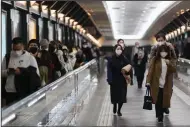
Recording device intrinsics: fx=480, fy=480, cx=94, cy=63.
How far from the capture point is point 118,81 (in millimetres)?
10617

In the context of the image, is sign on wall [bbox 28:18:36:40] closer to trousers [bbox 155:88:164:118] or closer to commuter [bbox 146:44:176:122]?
commuter [bbox 146:44:176:122]

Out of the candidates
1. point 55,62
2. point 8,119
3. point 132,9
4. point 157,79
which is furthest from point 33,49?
point 132,9

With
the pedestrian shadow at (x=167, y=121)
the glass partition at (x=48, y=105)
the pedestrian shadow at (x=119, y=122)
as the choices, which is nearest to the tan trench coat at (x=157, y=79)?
the pedestrian shadow at (x=167, y=121)

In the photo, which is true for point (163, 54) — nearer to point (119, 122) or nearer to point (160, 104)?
point (160, 104)

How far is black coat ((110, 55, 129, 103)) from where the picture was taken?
10.5 meters

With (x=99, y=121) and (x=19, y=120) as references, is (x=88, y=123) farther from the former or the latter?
(x=19, y=120)

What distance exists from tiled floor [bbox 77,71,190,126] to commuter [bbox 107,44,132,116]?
0.42 meters

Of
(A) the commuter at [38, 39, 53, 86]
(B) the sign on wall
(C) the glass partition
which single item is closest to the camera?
(C) the glass partition

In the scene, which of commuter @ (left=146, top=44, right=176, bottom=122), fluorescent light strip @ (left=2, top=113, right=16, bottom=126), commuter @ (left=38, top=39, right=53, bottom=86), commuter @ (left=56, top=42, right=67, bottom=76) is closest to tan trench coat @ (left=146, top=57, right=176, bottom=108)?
commuter @ (left=146, top=44, right=176, bottom=122)

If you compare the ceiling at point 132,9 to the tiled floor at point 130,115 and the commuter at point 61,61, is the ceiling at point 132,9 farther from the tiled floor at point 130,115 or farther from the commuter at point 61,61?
the commuter at point 61,61

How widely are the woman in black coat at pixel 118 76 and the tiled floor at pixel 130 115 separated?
1.38 feet

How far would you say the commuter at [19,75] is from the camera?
7.85m

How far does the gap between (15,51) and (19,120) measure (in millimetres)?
2388

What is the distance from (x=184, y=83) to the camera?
16.9 m
